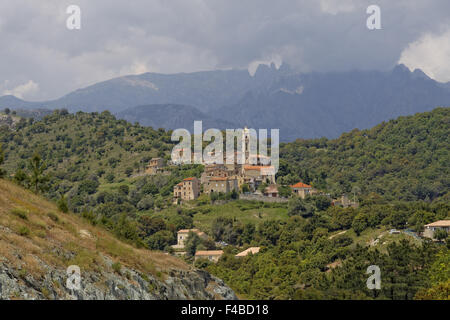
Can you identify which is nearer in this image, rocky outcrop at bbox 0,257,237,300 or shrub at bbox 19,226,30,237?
rocky outcrop at bbox 0,257,237,300

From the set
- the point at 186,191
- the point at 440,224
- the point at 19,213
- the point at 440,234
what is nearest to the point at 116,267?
the point at 19,213

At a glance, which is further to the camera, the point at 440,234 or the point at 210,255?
the point at 210,255

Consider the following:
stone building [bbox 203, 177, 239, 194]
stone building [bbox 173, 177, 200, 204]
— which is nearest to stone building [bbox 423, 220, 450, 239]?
stone building [bbox 203, 177, 239, 194]

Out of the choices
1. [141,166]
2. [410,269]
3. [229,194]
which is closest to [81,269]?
[410,269]

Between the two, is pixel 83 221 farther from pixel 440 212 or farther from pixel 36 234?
pixel 440 212

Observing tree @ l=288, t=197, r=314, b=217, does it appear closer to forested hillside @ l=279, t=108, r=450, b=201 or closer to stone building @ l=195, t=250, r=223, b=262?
stone building @ l=195, t=250, r=223, b=262

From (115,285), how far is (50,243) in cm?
334

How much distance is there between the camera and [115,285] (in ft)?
85.5

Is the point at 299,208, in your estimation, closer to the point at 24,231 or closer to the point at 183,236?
the point at 183,236

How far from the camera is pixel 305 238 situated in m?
81.0

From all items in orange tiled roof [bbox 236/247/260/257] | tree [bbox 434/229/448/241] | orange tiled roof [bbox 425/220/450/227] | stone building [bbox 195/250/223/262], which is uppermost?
orange tiled roof [bbox 425/220/450/227]

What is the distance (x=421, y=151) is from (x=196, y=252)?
339ft

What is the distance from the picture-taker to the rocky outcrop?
69.2 feet

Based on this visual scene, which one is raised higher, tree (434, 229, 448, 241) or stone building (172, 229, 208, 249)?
tree (434, 229, 448, 241)
